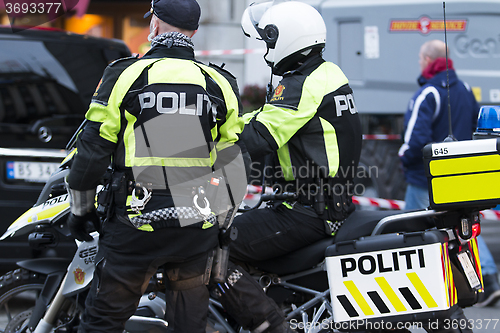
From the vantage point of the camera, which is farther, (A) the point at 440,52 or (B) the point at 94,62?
(A) the point at 440,52

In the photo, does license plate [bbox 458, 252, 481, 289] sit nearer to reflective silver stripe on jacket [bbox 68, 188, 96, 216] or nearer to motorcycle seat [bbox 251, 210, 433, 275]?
motorcycle seat [bbox 251, 210, 433, 275]

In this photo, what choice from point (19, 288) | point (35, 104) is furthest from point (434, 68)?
point (19, 288)

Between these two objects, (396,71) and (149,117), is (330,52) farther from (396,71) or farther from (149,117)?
(149,117)

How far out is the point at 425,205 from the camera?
15.3 feet

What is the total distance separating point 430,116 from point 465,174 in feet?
8.00

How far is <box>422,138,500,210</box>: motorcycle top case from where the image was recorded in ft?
7.83

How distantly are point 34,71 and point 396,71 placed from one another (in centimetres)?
396

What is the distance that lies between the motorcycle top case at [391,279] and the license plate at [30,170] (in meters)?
2.27

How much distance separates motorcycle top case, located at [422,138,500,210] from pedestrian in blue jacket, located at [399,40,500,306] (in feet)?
7.42

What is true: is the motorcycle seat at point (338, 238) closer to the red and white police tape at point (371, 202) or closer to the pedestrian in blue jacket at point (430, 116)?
the pedestrian in blue jacket at point (430, 116)

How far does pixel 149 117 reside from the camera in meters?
2.19

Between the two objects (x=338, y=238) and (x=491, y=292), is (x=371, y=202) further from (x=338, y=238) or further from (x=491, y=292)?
(x=338, y=238)

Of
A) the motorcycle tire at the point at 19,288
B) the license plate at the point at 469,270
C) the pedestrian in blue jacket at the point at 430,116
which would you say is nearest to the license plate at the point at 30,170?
the motorcycle tire at the point at 19,288

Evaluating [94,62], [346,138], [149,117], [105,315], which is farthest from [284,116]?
[94,62]
